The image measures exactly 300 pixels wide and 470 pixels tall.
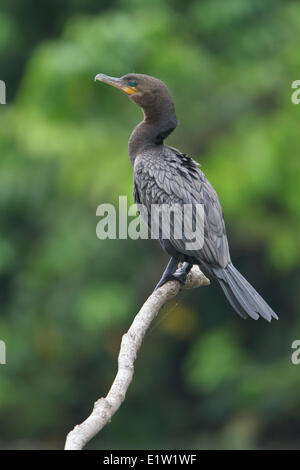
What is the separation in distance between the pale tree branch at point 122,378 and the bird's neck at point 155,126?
764mm

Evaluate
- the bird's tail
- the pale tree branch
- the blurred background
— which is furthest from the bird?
the blurred background

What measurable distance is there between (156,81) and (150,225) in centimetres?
74

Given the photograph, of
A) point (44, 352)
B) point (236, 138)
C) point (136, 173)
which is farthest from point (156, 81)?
point (44, 352)

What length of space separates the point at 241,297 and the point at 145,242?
5139 mm

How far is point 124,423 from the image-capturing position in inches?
363

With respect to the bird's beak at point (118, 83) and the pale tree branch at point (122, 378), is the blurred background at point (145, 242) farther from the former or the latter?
A: the pale tree branch at point (122, 378)

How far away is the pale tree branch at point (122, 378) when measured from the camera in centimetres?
237

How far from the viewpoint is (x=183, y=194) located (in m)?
4.08

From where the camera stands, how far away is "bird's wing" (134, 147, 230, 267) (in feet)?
13.0

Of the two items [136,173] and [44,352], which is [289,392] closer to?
[44,352]

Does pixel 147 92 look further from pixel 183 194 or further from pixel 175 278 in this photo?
pixel 175 278

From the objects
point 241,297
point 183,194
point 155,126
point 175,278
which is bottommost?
point 241,297

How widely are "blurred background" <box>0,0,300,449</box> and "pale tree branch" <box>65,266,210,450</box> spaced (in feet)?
14.6

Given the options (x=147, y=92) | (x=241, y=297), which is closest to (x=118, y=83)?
(x=147, y=92)
